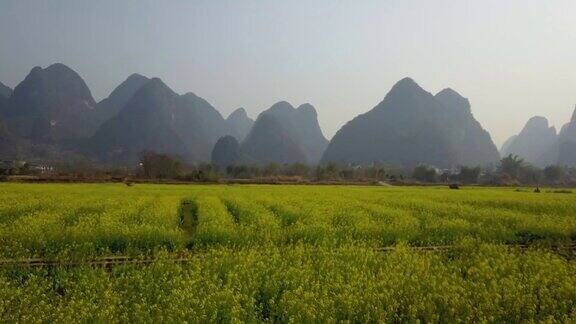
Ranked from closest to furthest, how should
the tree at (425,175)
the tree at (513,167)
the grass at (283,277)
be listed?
1. the grass at (283,277)
2. the tree at (425,175)
3. the tree at (513,167)

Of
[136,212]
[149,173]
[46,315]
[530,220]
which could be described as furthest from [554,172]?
[46,315]

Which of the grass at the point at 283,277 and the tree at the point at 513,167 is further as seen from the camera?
the tree at the point at 513,167

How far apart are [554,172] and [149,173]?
106m

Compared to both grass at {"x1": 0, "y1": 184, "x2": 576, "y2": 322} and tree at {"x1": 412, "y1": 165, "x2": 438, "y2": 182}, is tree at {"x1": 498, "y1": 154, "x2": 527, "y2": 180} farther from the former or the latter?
grass at {"x1": 0, "y1": 184, "x2": 576, "y2": 322}

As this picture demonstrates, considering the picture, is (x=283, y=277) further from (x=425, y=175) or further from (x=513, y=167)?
(x=513, y=167)

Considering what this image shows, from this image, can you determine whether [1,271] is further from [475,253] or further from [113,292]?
[475,253]

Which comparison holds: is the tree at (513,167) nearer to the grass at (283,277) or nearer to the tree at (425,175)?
the tree at (425,175)

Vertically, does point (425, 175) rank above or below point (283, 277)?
above

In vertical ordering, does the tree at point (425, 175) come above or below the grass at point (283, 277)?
above

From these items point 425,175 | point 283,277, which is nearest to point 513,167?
point 425,175

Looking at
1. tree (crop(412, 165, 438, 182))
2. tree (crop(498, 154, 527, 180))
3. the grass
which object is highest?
tree (crop(498, 154, 527, 180))

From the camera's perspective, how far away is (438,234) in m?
16.0

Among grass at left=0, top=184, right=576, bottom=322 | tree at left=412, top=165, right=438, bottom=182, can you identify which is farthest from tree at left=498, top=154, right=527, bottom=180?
grass at left=0, top=184, right=576, bottom=322

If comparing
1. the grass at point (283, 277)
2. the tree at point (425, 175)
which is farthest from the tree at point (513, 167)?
the grass at point (283, 277)
